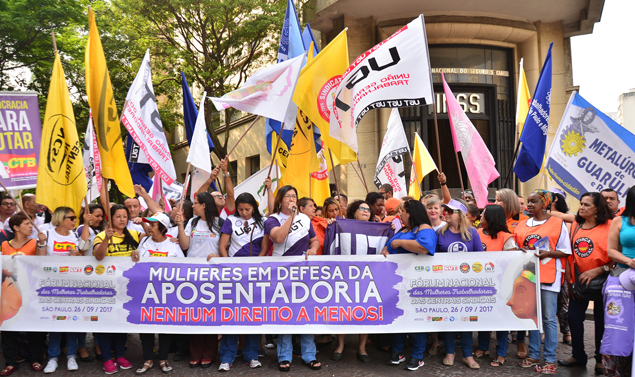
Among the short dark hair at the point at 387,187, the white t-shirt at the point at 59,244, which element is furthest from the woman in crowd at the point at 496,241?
the white t-shirt at the point at 59,244

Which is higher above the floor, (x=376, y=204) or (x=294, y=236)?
(x=376, y=204)

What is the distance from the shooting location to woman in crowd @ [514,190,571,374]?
5691 millimetres

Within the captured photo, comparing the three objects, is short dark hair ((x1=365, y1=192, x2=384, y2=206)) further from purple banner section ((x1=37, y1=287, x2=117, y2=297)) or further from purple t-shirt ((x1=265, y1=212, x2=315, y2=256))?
purple banner section ((x1=37, y1=287, x2=117, y2=297))

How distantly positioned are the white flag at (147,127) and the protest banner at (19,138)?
1.23 metres

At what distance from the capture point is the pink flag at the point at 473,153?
332 inches

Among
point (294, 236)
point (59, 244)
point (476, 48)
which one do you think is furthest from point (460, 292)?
point (476, 48)

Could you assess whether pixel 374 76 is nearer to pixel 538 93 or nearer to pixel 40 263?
pixel 538 93

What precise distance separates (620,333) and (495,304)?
1.28 meters

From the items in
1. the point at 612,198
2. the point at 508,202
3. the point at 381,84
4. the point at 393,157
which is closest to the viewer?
the point at 612,198

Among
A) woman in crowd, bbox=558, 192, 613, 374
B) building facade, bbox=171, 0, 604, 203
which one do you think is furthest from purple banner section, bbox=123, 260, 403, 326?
building facade, bbox=171, 0, 604, 203

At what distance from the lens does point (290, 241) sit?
5949mm

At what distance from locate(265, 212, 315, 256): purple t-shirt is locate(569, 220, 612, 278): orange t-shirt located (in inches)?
112

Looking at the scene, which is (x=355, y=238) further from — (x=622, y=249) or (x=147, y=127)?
(x=147, y=127)

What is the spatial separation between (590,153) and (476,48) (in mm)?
11672
